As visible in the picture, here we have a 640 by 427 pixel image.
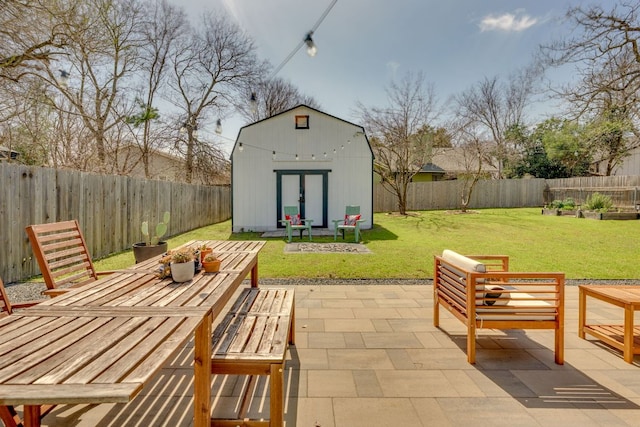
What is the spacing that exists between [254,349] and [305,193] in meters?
9.43

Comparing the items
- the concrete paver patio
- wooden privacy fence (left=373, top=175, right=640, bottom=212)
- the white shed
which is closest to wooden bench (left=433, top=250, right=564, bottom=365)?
the concrete paver patio

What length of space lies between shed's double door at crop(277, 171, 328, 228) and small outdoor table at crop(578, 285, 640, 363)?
858 centimetres

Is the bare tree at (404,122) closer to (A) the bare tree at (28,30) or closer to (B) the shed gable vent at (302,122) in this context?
(B) the shed gable vent at (302,122)

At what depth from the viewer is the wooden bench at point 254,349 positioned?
1693 mm

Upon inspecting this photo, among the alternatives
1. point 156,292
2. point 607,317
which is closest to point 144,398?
point 156,292

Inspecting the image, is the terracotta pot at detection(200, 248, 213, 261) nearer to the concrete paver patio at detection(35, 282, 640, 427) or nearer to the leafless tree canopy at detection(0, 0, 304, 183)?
the concrete paver patio at detection(35, 282, 640, 427)

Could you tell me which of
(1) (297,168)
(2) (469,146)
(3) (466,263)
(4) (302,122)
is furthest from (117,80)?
(2) (469,146)

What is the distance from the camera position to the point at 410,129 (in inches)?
612

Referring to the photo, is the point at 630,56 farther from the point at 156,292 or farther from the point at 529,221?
the point at 156,292

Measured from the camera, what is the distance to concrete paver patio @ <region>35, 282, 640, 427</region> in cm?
190

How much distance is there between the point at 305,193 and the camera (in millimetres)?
11117

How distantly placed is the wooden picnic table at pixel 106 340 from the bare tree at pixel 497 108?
19.3 metres

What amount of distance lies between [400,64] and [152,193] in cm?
1136

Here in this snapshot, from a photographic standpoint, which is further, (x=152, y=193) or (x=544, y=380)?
(x=152, y=193)
